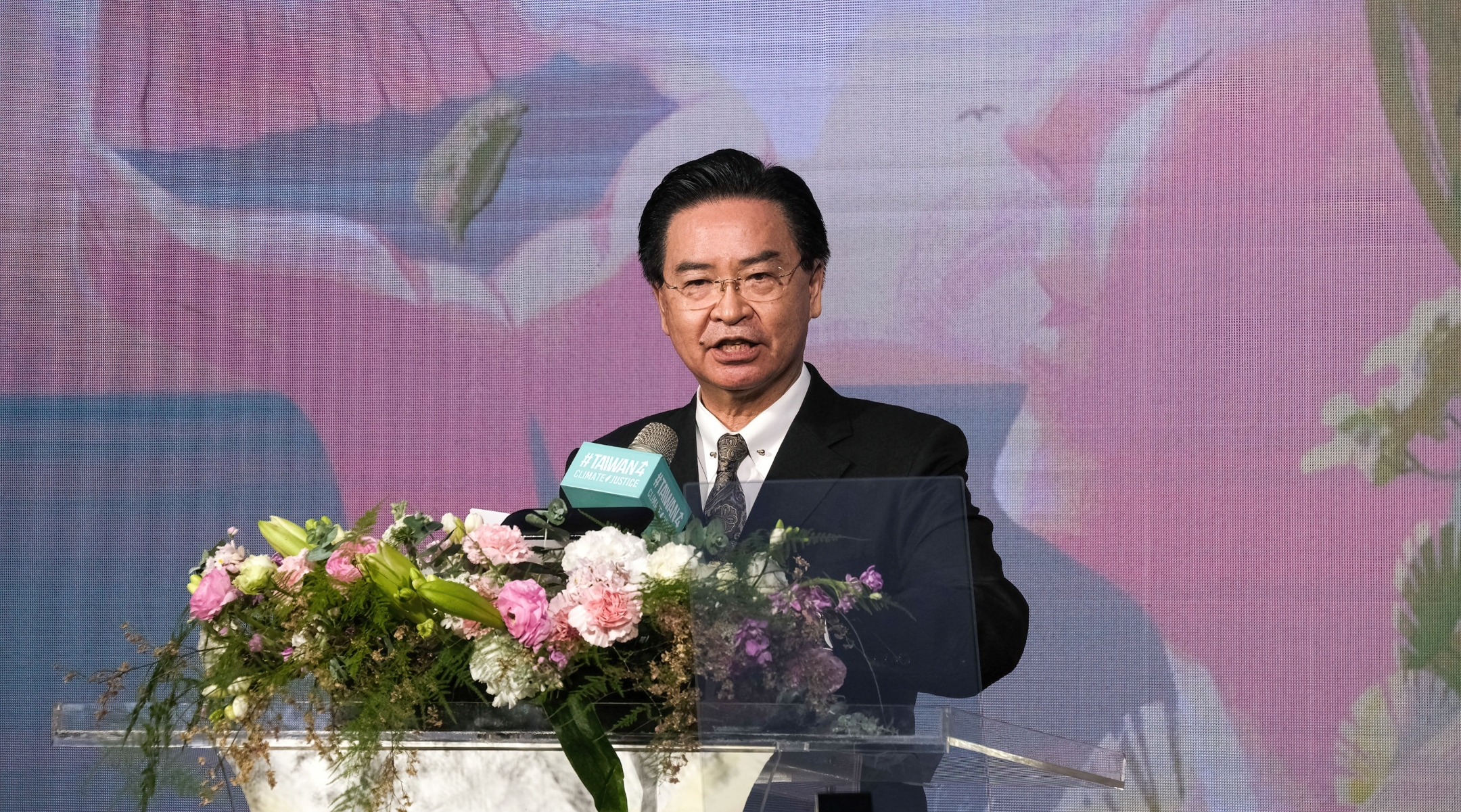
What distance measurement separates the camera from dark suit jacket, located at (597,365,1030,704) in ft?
4.02

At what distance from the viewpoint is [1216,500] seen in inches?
135

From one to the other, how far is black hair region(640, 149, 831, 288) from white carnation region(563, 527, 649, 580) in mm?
770

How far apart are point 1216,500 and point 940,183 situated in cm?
106

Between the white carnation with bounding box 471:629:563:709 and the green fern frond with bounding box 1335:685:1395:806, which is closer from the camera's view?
the white carnation with bounding box 471:629:563:709

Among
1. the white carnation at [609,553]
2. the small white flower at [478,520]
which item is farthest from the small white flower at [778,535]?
the small white flower at [478,520]

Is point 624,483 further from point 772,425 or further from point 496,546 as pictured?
point 772,425

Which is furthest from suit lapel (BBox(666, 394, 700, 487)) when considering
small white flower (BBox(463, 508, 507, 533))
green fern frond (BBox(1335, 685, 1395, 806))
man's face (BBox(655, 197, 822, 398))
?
green fern frond (BBox(1335, 685, 1395, 806))

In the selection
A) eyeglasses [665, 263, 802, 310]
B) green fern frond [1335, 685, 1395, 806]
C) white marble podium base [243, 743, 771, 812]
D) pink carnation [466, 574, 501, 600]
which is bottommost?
green fern frond [1335, 685, 1395, 806]

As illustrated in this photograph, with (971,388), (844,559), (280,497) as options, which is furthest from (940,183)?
(844,559)

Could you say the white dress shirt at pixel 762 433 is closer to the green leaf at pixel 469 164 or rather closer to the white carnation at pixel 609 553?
the white carnation at pixel 609 553

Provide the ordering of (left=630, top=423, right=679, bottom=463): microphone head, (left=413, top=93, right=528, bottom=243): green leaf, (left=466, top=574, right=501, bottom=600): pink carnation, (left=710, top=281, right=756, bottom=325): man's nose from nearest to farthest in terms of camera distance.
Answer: (left=466, top=574, right=501, bottom=600): pink carnation < (left=630, top=423, right=679, bottom=463): microphone head < (left=710, top=281, right=756, bottom=325): man's nose < (left=413, top=93, right=528, bottom=243): green leaf

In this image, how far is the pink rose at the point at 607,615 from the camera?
4.12 feet

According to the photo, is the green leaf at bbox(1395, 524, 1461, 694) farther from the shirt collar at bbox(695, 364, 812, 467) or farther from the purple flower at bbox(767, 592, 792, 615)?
the purple flower at bbox(767, 592, 792, 615)

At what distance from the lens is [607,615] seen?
126 centimetres
